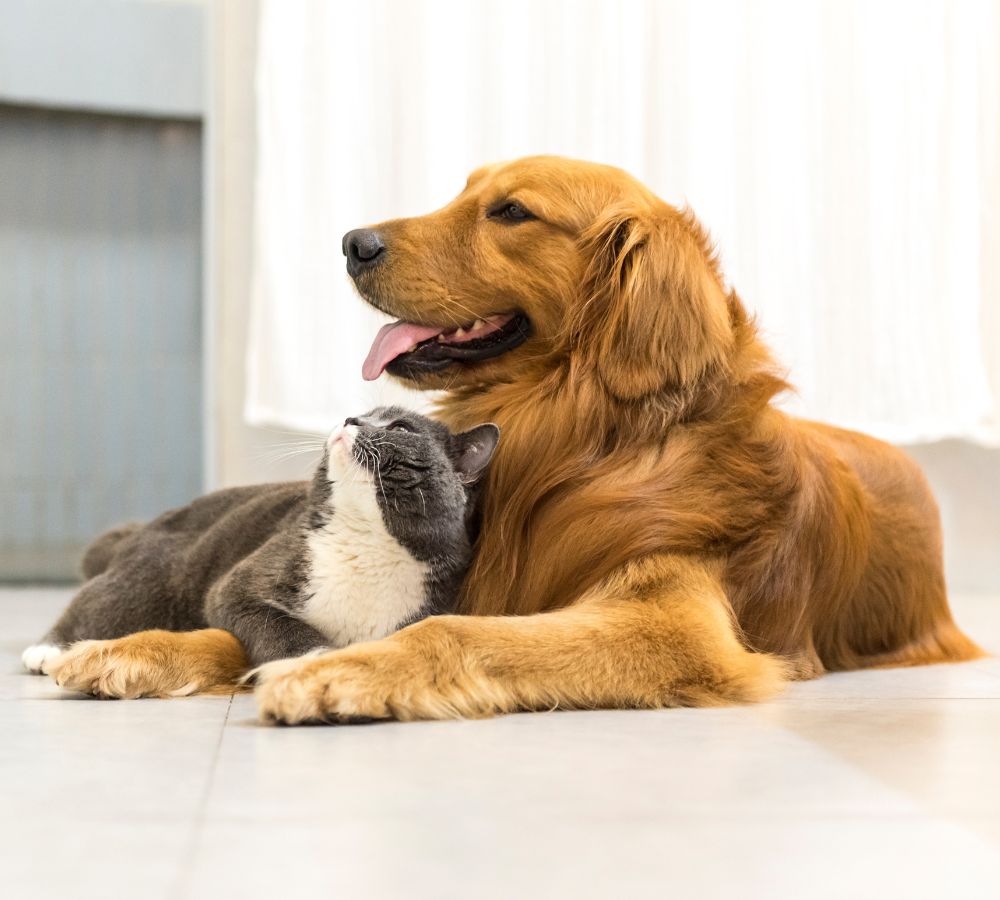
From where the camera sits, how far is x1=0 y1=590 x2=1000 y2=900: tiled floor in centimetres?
93

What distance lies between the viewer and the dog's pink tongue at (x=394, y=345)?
6.65 feet

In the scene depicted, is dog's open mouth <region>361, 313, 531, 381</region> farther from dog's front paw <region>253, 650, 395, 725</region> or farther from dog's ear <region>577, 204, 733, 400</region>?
dog's front paw <region>253, 650, 395, 725</region>

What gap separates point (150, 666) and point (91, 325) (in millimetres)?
2627

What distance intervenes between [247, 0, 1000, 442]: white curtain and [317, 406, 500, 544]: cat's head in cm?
172

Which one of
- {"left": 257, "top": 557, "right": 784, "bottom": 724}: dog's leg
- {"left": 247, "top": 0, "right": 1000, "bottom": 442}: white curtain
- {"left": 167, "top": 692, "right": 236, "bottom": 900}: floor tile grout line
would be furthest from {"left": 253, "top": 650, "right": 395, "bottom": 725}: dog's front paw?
{"left": 247, "top": 0, "right": 1000, "bottom": 442}: white curtain

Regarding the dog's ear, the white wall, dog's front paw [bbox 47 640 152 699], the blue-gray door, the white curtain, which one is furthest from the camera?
the blue-gray door

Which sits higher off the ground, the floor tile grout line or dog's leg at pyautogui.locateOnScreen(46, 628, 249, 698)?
the floor tile grout line

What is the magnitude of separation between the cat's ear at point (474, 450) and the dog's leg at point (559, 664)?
0.28 m

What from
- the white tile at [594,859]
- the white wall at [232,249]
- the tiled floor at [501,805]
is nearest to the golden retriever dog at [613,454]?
the tiled floor at [501,805]

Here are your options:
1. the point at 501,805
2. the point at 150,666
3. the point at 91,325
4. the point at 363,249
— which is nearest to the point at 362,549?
the point at 150,666

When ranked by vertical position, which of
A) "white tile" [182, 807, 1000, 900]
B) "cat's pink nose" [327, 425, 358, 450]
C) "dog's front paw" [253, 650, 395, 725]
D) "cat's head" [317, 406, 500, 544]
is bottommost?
"dog's front paw" [253, 650, 395, 725]

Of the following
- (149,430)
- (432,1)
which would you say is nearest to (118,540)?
(149,430)

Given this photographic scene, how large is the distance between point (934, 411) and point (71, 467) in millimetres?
2794

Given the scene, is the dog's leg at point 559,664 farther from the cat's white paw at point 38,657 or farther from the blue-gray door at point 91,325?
the blue-gray door at point 91,325
